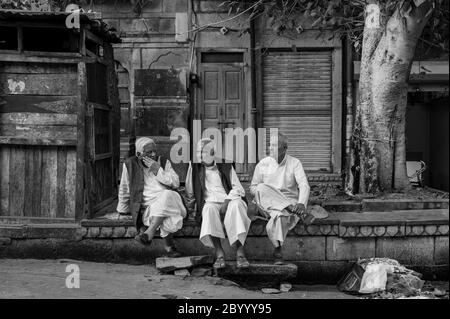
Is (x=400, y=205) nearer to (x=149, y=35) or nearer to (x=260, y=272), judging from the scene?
(x=260, y=272)

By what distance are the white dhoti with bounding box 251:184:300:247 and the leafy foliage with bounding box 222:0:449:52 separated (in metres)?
3.17

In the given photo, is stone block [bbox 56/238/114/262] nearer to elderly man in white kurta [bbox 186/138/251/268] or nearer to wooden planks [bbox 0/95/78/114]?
elderly man in white kurta [bbox 186/138/251/268]

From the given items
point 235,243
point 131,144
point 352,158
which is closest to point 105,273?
point 235,243

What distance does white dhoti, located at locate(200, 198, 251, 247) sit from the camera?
607 cm

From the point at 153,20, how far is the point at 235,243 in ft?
21.7

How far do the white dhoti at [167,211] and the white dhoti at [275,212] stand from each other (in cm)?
91

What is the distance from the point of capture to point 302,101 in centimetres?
Answer: 1178

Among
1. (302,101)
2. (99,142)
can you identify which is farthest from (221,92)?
(99,142)

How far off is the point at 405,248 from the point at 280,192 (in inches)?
68.0

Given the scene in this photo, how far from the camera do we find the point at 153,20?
37.6 feet

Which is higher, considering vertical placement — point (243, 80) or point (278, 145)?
point (243, 80)

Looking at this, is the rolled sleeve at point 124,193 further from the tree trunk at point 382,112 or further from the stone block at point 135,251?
the tree trunk at point 382,112

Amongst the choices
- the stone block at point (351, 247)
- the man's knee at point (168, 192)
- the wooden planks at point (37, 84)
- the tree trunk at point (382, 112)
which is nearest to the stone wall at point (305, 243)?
the stone block at point (351, 247)

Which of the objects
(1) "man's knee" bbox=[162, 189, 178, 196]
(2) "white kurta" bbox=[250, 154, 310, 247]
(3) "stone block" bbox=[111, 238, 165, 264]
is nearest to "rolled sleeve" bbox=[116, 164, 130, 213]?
(3) "stone block" bbox=[111, 238, 165, 264]
